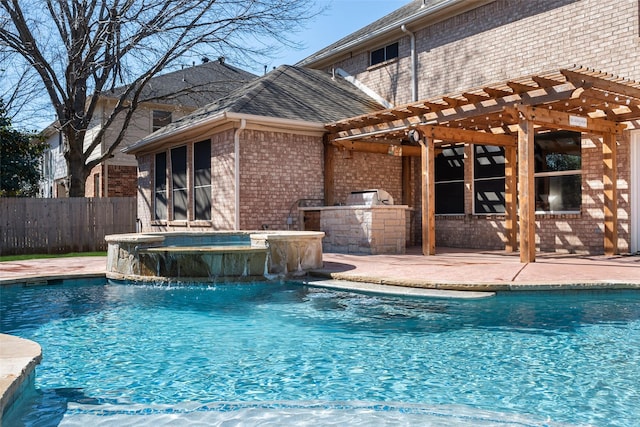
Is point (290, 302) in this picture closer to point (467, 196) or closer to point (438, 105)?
point (438, 105)

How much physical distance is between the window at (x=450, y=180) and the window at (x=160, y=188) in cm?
802

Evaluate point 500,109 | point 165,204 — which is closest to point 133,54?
point 165,204

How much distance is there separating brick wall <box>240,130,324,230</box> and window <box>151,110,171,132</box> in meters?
10.3

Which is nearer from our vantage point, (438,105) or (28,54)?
(438,105)

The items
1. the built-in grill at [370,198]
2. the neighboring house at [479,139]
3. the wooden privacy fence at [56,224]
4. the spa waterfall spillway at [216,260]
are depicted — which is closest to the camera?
the spa waterfall spillway at [216,260]

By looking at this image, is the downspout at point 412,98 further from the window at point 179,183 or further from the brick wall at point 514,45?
the window at point 179,183

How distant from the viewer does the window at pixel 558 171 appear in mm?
10969

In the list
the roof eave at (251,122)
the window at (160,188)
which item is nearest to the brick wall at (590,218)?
the roof eave at (251,122)

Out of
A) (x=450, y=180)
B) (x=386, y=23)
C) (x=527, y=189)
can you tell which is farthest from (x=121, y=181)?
(x=527, y=189)

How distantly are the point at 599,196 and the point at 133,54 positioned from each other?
12979 mm

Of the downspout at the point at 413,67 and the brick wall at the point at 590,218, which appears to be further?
the downspout at the point at 413,67

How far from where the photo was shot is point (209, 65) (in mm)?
24359

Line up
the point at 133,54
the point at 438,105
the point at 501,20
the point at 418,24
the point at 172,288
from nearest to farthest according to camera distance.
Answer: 1. the point at 172,288
2. the point at 438,105
3. the point at 501,20
4. the point at 418,24
5. the point at 133,54

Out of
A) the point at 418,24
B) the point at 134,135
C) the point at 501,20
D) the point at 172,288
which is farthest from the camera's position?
the point at 134,135
